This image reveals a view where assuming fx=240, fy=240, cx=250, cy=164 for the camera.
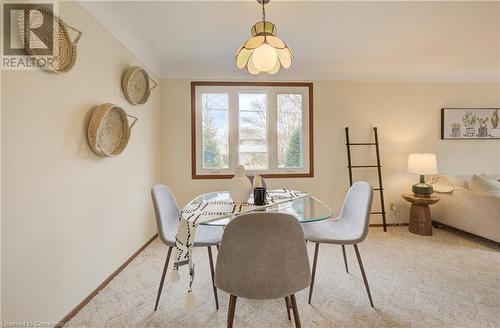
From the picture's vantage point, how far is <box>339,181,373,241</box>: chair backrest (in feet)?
5.73

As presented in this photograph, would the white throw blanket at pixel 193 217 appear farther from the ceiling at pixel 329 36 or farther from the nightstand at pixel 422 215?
the nightstand at pixel 422 215

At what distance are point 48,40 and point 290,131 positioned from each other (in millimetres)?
2769

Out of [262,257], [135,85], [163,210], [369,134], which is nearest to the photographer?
[262,257]

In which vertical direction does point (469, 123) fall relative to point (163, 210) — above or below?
above

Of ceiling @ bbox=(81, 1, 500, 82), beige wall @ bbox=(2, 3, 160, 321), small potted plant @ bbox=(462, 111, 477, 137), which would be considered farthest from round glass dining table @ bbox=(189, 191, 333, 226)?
small potted plant @ bbox=(462, 111, 477, 137)

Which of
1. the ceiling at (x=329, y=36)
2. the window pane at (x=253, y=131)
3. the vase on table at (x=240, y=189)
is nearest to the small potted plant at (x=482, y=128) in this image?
the ceiling at (x=329, y=36)

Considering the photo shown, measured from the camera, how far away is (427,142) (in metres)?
3.61

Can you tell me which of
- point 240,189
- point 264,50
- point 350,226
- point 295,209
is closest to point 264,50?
point 264,50

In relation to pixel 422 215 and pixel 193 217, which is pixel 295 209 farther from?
pixel 422 215

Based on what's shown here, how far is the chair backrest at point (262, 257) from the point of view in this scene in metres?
1.08

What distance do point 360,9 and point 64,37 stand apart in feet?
7.42

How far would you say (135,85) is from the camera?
2.44m

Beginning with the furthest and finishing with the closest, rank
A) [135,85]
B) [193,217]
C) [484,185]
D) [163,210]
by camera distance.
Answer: [484,185] < [135,85] < [163,210] < [193,217]

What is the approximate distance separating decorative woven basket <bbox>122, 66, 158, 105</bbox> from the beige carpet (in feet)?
5.47
